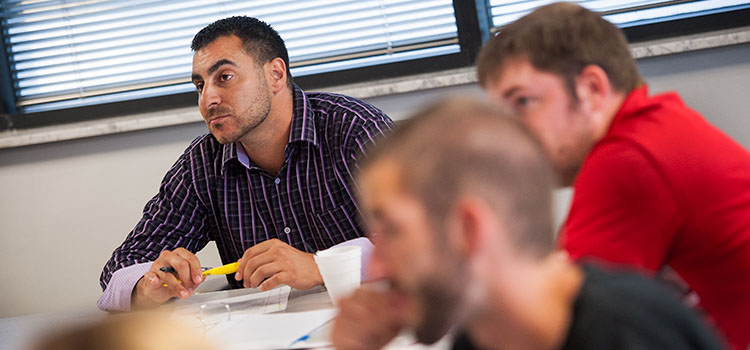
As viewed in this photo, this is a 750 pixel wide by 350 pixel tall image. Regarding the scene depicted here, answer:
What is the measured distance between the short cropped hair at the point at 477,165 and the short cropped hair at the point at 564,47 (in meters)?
0.45

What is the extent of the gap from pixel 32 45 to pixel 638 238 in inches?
116

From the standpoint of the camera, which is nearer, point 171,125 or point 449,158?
point 449,158

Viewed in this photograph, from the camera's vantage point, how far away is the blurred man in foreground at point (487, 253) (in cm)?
56

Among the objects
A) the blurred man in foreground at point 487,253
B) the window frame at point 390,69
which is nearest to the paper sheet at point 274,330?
the blurred man in foreground at point 487,253

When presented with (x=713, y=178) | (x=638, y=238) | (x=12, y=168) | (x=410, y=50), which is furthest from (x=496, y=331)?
(x=12, y=168)

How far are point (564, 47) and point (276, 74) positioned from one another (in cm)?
132

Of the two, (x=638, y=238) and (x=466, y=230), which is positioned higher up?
(x=466, y=230)

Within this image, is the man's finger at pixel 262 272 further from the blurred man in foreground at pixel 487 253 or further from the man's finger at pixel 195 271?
the blurred man in foreground at pixel 487 253

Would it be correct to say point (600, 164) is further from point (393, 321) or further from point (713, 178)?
point (393, 321)

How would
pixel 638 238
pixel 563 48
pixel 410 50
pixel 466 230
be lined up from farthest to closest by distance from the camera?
pixel 410 50 < pixel 563 48 < pixel 638 238 < pixel 466 230

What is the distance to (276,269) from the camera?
1.50 metres

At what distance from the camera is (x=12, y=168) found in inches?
124

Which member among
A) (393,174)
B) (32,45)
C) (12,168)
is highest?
(32,45)

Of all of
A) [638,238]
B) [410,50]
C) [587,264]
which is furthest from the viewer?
[410,50]
